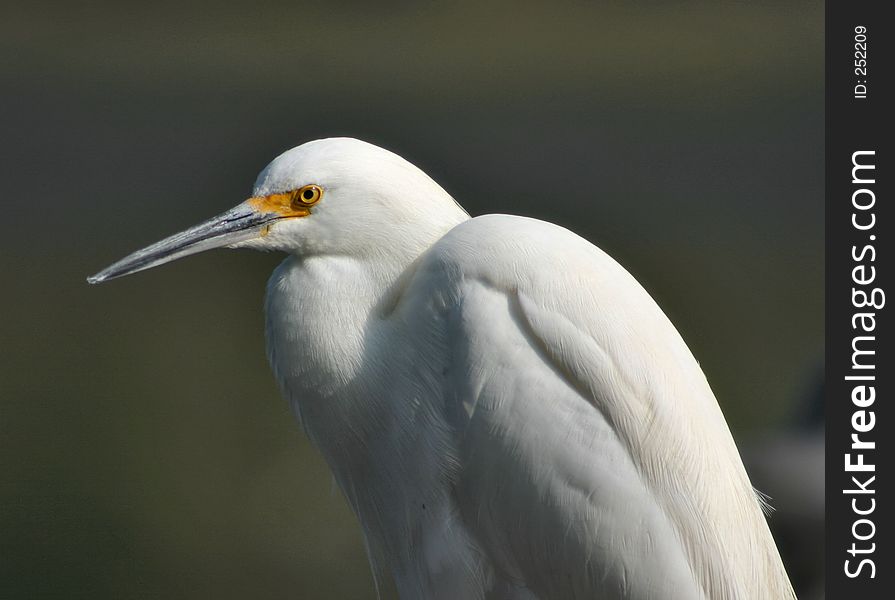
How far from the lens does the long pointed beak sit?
1217 mm

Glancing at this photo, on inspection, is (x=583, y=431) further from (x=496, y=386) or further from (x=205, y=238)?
(x=205, y=238)

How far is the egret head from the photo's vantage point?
3.89 feet

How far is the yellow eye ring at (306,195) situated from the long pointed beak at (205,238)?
0.09 ft

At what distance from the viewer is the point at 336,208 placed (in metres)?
1.19

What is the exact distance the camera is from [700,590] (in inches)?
45.6

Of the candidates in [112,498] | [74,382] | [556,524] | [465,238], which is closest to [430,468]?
[556,524]

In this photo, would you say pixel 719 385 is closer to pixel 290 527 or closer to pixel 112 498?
pixel 290 527

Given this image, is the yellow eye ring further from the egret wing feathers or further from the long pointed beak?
the egret wing feathers

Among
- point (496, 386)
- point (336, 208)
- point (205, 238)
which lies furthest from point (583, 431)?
point (205, 238)

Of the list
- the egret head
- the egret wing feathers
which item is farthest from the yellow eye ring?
the egret wing feathers

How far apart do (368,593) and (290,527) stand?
404 mm

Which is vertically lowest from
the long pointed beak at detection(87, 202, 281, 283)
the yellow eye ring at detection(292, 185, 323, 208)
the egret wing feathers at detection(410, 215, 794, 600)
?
the egret wing feathers at detection(410, 215, 794, 600)

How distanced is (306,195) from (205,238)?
134 mm

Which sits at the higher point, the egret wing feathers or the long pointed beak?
the long pointed beak
